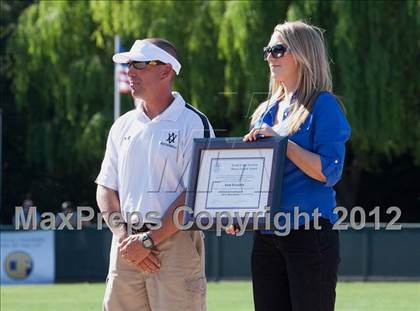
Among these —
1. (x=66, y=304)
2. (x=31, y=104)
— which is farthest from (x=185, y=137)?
(x=31, y=104)

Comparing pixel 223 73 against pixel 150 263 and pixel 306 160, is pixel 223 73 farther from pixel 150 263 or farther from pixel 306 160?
pixel 306 160

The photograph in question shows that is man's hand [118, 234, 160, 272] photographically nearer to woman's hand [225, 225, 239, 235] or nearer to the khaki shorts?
the khaki shorts

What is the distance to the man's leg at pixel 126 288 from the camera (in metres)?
5.54

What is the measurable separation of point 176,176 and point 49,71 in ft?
70.7

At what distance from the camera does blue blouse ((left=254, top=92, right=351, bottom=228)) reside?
16.4 ft

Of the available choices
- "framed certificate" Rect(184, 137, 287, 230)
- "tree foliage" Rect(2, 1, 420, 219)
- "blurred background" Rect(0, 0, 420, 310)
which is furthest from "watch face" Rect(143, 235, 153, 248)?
"tree foliage" Rect(2, 1, 420, 219)

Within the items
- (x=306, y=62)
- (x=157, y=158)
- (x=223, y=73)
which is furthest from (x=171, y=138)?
(x=223, y=73)

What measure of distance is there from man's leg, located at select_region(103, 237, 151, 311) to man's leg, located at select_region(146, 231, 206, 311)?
0.06 metres

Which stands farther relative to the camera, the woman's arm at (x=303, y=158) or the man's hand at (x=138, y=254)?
the man's hand at (x=138, y=254)

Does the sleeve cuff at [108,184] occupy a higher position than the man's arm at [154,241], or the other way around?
the sleeve cuff at [108,184]

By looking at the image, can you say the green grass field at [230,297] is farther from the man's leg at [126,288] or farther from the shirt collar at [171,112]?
the shirt collar at [171,112]

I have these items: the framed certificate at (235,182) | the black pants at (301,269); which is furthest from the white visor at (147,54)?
the black pants at (301,269)

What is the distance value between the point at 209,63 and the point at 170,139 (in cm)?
1921

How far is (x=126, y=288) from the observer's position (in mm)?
5551
